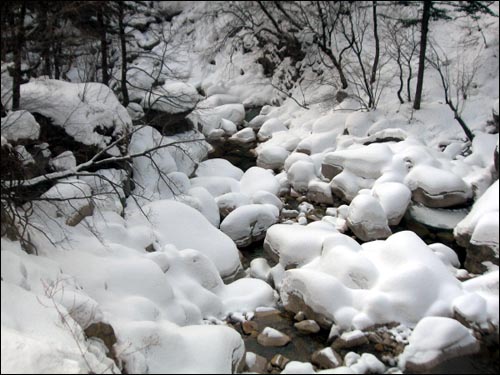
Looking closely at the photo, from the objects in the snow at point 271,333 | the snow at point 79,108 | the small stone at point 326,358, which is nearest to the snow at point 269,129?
the snow at point 79,108

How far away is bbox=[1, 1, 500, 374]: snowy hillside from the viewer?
5539 millimetres

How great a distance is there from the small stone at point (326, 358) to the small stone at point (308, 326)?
1.61 feet

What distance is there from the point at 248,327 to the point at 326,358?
1.27 meters

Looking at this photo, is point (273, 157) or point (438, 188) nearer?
point (438, 188)

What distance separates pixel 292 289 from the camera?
7211mm

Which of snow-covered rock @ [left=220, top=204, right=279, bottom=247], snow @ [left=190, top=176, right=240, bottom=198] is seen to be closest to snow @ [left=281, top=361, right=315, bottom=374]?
snow-covered rock @ [left=220, top=204, right=279, bottom=247]

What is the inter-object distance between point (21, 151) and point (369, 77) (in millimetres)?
11068

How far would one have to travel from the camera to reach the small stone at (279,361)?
19.7 feet

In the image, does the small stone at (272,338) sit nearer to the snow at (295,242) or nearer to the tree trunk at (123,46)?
the snow at (295,242)

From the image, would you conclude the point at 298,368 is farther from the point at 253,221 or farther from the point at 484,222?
the point at 253,221

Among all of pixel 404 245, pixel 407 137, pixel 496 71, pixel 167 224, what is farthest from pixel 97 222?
pixel 496 71

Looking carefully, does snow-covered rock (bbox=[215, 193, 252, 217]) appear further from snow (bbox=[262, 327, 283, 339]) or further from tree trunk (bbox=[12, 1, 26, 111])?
tree trunk (bbox=[12, 1, 26, 111])

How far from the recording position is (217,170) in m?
12.5

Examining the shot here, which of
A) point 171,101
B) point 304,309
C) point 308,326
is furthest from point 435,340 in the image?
point 171,101
